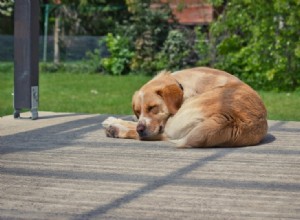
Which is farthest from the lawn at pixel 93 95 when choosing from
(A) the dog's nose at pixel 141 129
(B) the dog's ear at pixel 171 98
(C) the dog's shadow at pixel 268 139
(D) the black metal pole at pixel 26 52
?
(A) the dog's nose at pixel 141 129

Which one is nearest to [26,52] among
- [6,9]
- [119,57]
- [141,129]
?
[141,129]

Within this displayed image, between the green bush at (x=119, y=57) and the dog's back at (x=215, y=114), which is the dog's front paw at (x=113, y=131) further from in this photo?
the green bush at (x=119, y=57)

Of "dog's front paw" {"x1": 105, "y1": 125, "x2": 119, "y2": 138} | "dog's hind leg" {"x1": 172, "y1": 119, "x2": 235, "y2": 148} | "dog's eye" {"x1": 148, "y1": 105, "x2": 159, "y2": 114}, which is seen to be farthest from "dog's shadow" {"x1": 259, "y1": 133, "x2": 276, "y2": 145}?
"dog's front paw" {"x1": 105, "y1": 125, "x2": 119, "y2": 138}

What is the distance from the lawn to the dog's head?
361 cm

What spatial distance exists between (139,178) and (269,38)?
418 inches

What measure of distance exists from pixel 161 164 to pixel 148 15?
554 inches

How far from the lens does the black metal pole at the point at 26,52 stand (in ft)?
25.3

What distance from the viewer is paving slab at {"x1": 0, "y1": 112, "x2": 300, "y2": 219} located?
3.90m

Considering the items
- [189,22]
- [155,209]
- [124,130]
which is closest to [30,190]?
[155,209]

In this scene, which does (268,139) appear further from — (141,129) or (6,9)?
(6,9)

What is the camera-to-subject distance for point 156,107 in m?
6.41

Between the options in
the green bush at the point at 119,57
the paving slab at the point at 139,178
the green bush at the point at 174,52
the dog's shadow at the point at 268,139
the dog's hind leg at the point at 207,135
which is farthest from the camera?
the green bush at the point at 119,57

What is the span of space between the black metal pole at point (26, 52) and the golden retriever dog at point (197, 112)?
132 centimetres

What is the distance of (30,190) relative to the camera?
4.34m
